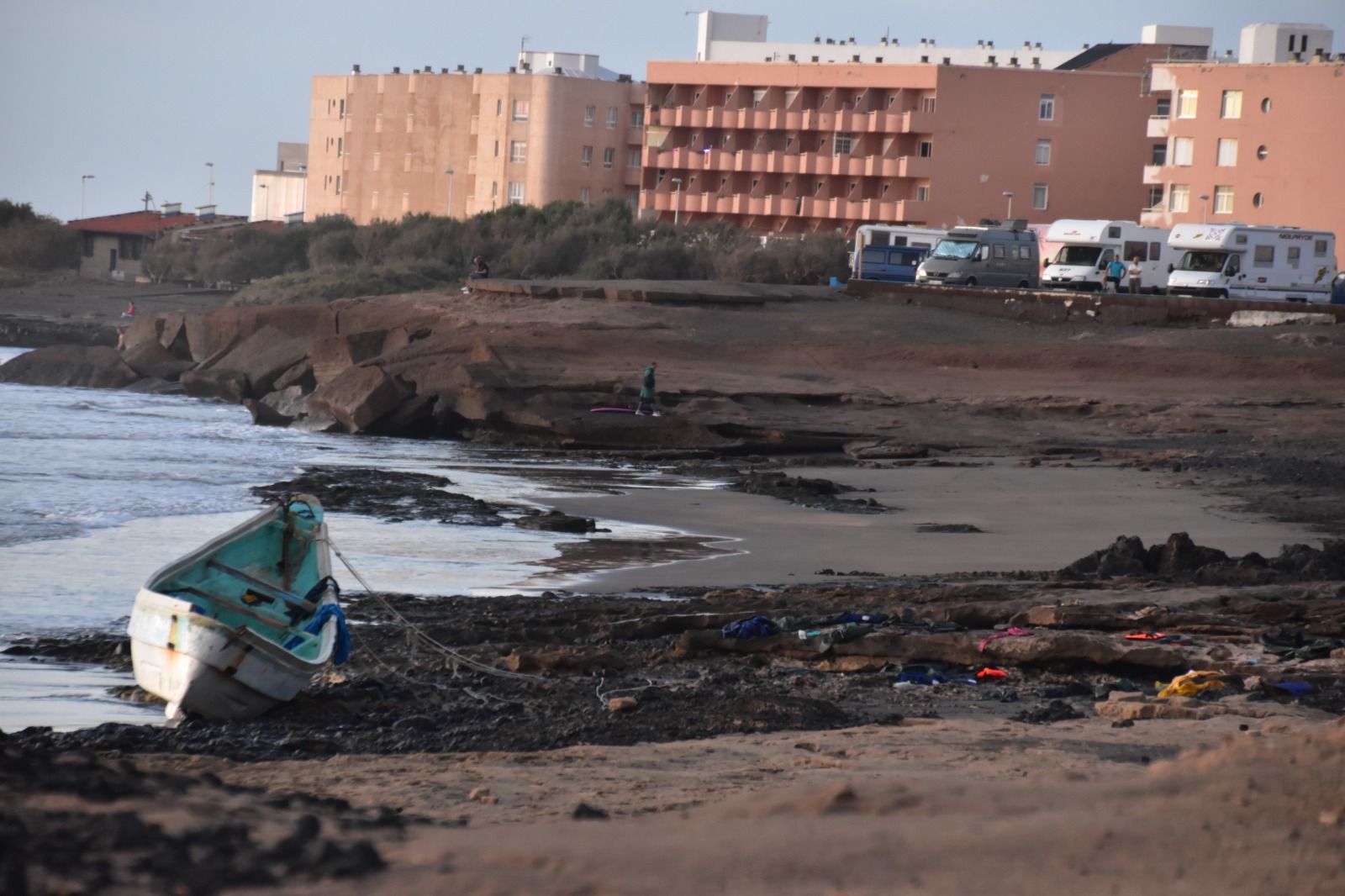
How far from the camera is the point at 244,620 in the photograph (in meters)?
11.6

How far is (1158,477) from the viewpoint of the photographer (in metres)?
23.4

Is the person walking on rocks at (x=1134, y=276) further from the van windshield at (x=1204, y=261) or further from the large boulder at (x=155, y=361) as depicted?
the large boulder at (x=155, y=361)

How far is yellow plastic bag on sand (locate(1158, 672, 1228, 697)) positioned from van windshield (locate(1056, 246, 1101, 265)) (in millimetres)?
42708

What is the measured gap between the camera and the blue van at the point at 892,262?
51625mm

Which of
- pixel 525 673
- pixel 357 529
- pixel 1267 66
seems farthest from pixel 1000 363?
pixel 1267 66

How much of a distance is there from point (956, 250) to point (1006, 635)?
1495 inches

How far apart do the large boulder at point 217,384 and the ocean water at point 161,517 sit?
14.7ft

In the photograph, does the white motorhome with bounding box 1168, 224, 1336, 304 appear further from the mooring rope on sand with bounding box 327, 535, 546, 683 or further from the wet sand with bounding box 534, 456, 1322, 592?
the mooring rope on sand with bounding box 327, 535, 546, 683

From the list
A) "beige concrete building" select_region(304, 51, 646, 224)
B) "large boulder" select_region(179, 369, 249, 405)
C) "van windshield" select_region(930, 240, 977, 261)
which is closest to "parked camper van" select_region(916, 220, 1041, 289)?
"van windshield" select_region(930, 240, 977, 261)

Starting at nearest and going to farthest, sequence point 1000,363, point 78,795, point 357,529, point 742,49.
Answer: point 78,795 → point 357,529 → point 1000,363 → point 742,49

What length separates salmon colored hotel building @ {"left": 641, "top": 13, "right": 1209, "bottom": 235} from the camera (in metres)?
76.6

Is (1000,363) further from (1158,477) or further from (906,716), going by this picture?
(906,716)

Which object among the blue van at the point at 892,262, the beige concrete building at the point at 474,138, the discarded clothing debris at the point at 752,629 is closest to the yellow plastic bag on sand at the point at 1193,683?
the discarded clothing debris at the point at 752,629

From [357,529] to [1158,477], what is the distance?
12104mm
